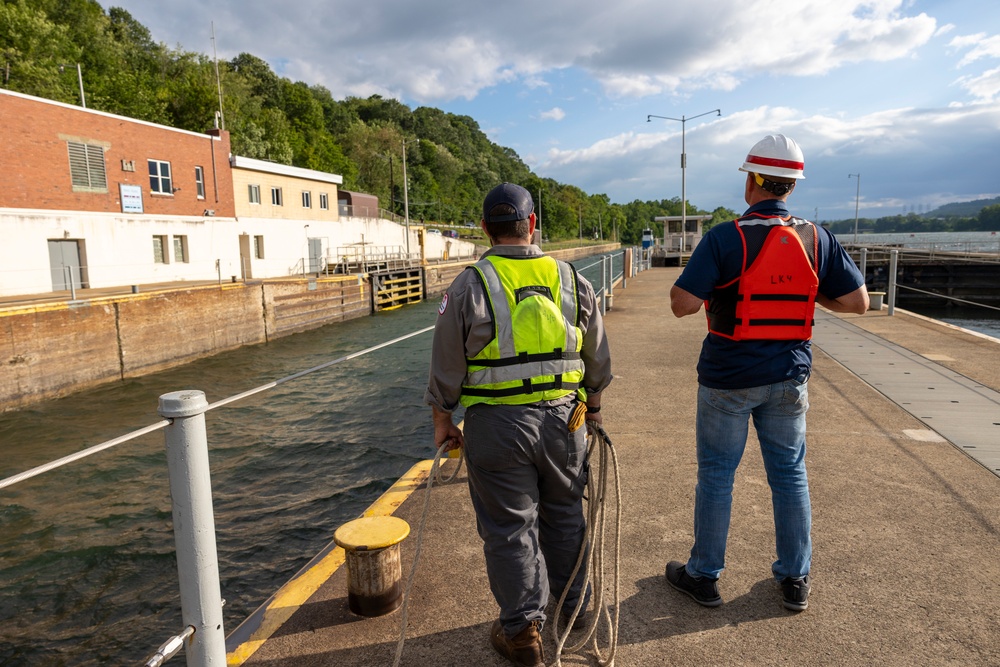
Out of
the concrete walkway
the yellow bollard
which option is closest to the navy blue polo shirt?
the concrete walkway

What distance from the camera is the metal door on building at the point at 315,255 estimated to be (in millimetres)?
35062

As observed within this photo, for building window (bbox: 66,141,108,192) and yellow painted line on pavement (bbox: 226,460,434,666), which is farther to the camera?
building window (bbox: 66,141,108,192)

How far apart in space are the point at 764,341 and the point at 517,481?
4.09ft

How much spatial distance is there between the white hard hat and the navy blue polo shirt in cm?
13

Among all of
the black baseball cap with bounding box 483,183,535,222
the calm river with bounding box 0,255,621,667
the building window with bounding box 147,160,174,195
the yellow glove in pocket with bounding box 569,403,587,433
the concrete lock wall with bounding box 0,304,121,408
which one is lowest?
the calm river with bounding box 0,255,621,667

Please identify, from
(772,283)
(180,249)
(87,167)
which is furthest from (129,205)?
(772,283)

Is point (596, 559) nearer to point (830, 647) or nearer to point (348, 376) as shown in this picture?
point (830, 647)

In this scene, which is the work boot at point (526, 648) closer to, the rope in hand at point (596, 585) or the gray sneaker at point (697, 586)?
the rope in hand at point (596, 585)

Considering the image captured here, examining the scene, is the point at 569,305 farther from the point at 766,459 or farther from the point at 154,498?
the point at 154,498

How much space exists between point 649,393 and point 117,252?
76.7 feet

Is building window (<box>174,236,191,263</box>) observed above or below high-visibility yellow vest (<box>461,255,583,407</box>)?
above

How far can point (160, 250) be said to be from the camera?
2533cm

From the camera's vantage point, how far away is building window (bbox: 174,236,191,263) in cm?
2617

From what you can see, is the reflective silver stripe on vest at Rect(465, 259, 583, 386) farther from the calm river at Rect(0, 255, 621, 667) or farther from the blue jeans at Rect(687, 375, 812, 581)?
the calm river at Rect(0, 255, 621, 667)
